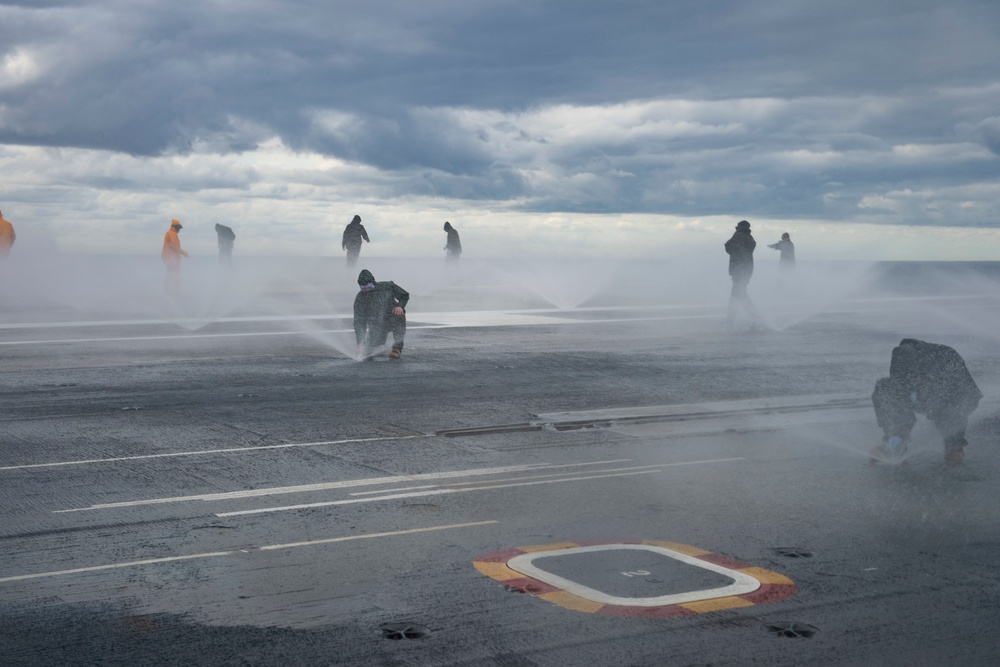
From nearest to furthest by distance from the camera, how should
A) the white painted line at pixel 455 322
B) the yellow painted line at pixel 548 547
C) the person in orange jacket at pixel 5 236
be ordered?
the yellow painted line at pixel 548 547, the white painted line at pixel 455 322, the person in orange jacket at pixel 5 236

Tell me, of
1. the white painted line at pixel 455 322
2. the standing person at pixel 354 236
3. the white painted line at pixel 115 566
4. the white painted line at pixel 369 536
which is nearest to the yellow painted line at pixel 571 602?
the white painted line at pixel 369 536

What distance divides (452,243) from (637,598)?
40883mm

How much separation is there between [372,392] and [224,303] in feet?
56.6

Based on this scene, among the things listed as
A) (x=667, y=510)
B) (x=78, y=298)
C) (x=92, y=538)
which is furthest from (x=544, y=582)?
(x=78, y=298)

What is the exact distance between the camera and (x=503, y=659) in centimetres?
470

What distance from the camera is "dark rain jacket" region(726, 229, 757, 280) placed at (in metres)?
23.0

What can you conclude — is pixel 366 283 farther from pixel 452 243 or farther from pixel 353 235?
pixel 452 243

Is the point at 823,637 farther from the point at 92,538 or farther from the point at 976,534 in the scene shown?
the point at 92,538

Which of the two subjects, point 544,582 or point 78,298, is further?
point 78,298

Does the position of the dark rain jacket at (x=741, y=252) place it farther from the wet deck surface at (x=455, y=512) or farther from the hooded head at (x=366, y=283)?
the hooded head at (x=366, y=283)

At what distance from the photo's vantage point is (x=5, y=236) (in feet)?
110

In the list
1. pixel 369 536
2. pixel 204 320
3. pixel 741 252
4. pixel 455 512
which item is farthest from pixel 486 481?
pixel 204 320

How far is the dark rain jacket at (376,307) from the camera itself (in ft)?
53.0

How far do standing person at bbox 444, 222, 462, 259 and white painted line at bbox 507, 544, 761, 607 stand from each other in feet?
125
